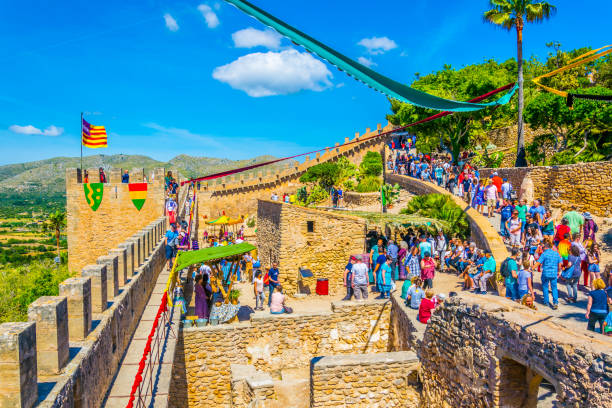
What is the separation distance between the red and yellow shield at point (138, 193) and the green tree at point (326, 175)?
1620cm

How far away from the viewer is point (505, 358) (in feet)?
18.5

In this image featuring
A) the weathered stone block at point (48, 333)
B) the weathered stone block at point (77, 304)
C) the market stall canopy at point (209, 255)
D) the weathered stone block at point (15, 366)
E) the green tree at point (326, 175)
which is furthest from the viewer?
the green tree at point (326, 175)

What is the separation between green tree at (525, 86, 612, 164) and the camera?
20.5m

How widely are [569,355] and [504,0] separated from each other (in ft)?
59.5

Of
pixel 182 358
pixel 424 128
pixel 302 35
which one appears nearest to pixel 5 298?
pixel 182 358

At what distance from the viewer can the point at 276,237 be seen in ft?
53.0

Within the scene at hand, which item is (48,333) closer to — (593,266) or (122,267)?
(122,267)

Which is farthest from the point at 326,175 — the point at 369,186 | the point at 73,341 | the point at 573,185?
the point at 73,341

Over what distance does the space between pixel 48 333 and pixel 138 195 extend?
16690 millimetres

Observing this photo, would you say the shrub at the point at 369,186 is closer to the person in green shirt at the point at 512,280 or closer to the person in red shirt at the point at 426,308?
the person in red shirt at the point at 426,308

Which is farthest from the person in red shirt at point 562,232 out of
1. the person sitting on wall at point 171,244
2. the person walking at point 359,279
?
the person sitting on wall at point 171,244

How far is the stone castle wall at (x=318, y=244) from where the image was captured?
15.3m

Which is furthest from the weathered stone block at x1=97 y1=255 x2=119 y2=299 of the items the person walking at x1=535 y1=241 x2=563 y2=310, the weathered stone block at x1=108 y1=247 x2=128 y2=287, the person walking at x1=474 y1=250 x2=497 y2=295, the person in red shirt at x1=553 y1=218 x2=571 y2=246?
the person in red shirt at x1=553 y1=218 x2=571 y2=246

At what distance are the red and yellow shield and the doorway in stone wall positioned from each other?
17.8 meters
